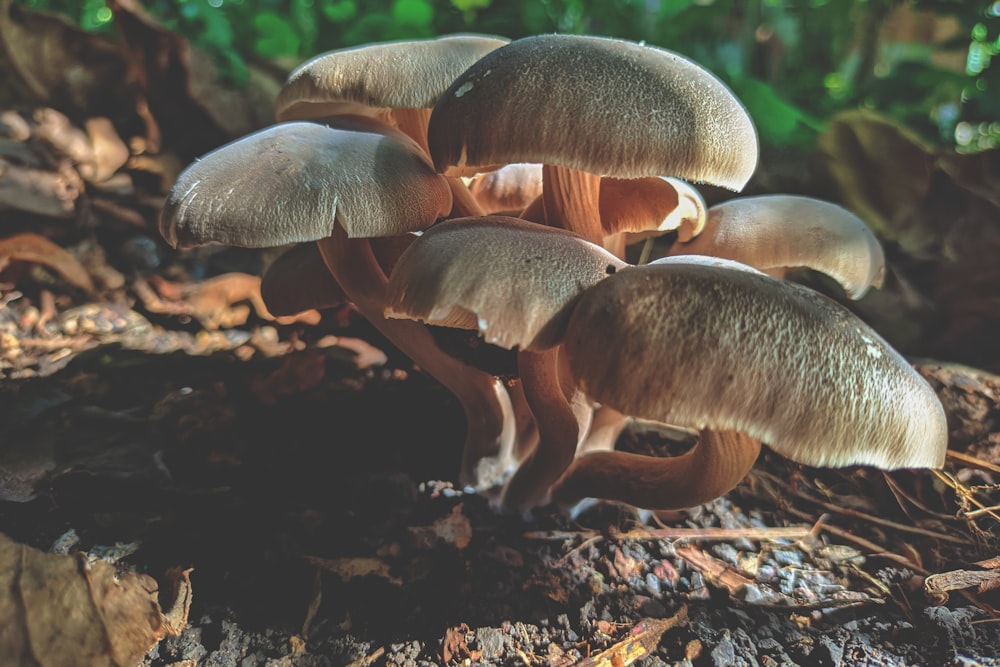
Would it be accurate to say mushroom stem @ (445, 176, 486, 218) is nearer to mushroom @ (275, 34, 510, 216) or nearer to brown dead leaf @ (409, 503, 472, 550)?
mushroom @ (275, 34, 510, 216)

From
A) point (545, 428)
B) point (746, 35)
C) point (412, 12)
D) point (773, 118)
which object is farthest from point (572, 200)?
point (746, 35)

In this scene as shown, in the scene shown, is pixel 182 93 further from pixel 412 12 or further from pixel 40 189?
pixel 412 12

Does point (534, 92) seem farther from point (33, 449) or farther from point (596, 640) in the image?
point (33, 449)

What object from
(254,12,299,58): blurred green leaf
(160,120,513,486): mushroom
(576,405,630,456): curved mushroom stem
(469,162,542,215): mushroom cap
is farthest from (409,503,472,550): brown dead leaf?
(254,12,299,58): blurred green leaf

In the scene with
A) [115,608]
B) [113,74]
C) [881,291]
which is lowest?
[115,608]

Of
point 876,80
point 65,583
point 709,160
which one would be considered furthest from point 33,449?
point 876,80

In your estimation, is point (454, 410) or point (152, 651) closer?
point (152, 651)

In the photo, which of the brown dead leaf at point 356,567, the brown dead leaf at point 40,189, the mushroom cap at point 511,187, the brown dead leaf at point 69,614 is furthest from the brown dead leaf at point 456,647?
the brown dead leaf at point 40,189
